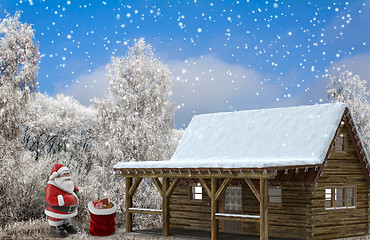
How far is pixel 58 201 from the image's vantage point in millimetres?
16828

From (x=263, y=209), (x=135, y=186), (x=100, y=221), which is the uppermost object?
(x=135, y=186)

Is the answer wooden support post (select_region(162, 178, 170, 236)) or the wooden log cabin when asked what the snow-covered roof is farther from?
wooden support post (select_region(162, 178, 170, 236))

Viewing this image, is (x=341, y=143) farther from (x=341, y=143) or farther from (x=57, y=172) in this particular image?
(x=57, y=172)

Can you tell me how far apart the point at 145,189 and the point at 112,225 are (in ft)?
27.7

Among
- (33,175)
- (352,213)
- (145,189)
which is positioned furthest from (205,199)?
(33,175)

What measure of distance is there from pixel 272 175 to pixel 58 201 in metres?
7.10

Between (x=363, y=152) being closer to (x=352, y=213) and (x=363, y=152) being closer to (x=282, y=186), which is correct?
(x=352, y=213)

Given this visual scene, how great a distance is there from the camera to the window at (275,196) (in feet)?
59.7

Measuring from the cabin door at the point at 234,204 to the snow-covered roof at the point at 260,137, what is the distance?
128 centimetres

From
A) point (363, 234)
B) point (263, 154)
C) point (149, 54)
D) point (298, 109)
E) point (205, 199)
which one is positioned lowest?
point (363, 234)

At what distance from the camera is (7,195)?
21.2 m

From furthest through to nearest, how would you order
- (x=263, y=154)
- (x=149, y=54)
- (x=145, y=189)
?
(x=149, y=54) → (x=145, y=189) → (x=263, y=154)

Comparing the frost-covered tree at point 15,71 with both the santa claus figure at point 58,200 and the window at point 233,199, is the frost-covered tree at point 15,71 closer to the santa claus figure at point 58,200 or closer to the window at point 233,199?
the santa claus figure at point 58,200

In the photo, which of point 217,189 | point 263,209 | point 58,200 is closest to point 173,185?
point 217,189
